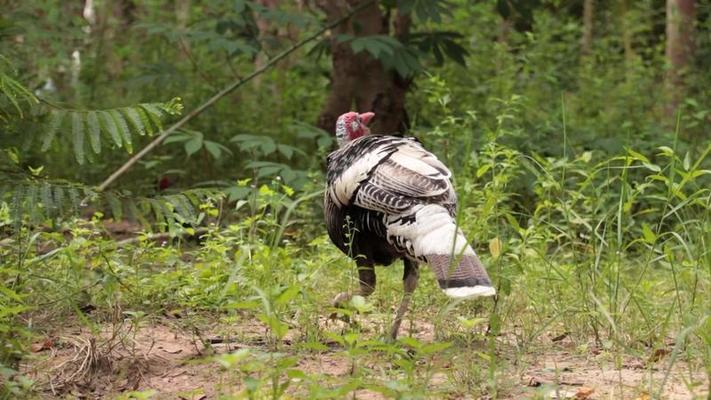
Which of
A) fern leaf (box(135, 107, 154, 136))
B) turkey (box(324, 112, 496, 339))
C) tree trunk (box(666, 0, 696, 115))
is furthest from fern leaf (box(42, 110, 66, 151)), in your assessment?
tree trunk (box(666, 0, 696, 115))

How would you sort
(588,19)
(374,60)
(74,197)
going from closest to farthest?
(74,197)
(374,60)
(588,19)

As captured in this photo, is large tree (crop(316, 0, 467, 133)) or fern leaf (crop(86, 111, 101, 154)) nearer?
fern leaf (crop(86, 111, 101, 154))

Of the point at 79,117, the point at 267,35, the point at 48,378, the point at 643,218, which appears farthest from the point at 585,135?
the point at 48,378

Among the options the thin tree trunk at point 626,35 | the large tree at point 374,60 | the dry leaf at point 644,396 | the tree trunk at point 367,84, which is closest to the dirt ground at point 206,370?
the dry leaf at point 644,396

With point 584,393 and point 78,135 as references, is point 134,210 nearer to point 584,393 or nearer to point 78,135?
point 78,135

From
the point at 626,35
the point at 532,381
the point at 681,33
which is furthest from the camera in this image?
the point at 626,35

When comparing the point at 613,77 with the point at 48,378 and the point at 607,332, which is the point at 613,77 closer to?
the point at 607,332

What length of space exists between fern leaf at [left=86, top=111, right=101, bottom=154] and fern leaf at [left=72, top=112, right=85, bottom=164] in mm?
35

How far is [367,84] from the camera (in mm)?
9273

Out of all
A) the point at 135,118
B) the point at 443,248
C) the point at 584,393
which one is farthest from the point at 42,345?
the point at 584,393

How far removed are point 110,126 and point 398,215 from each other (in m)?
1.33

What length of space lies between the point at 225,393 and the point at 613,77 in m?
7.98

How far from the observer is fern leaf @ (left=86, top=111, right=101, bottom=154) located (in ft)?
14.6

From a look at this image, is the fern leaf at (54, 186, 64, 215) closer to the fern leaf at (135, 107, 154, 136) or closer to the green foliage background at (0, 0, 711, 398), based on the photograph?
the green foliage background at (0, 0, 711, 398)
